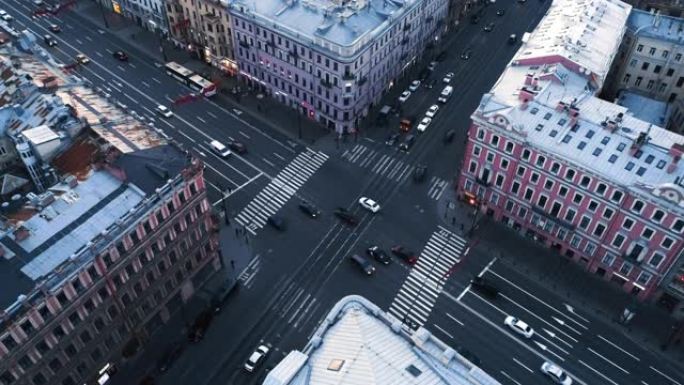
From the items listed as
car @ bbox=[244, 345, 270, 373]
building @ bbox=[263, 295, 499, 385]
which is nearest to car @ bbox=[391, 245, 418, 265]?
car @ bbox=[244, 345, 270, 373]

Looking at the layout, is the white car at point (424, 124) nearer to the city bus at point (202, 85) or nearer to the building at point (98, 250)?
the city bus at point (202, 85)

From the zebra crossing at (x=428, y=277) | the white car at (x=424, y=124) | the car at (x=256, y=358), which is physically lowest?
the car at (x=256, y=358)

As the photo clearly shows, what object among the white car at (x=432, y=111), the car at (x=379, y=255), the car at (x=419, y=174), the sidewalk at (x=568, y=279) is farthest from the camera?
the white car at (x=432, y=111)

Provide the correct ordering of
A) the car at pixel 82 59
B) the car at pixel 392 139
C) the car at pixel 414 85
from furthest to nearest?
the car at pixel 82 59
the car at pixel 414 85
the car at pixel 392 139

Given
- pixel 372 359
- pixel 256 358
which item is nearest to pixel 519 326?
pixel 372 359

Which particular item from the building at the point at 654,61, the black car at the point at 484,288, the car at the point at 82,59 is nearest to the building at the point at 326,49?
the car at the point at 82,59

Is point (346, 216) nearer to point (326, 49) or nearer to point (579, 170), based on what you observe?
point (326, 49)

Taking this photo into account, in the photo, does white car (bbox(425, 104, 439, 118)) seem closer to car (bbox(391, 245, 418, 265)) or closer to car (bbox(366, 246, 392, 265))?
car (bbox(391, 245, 418, 265))
